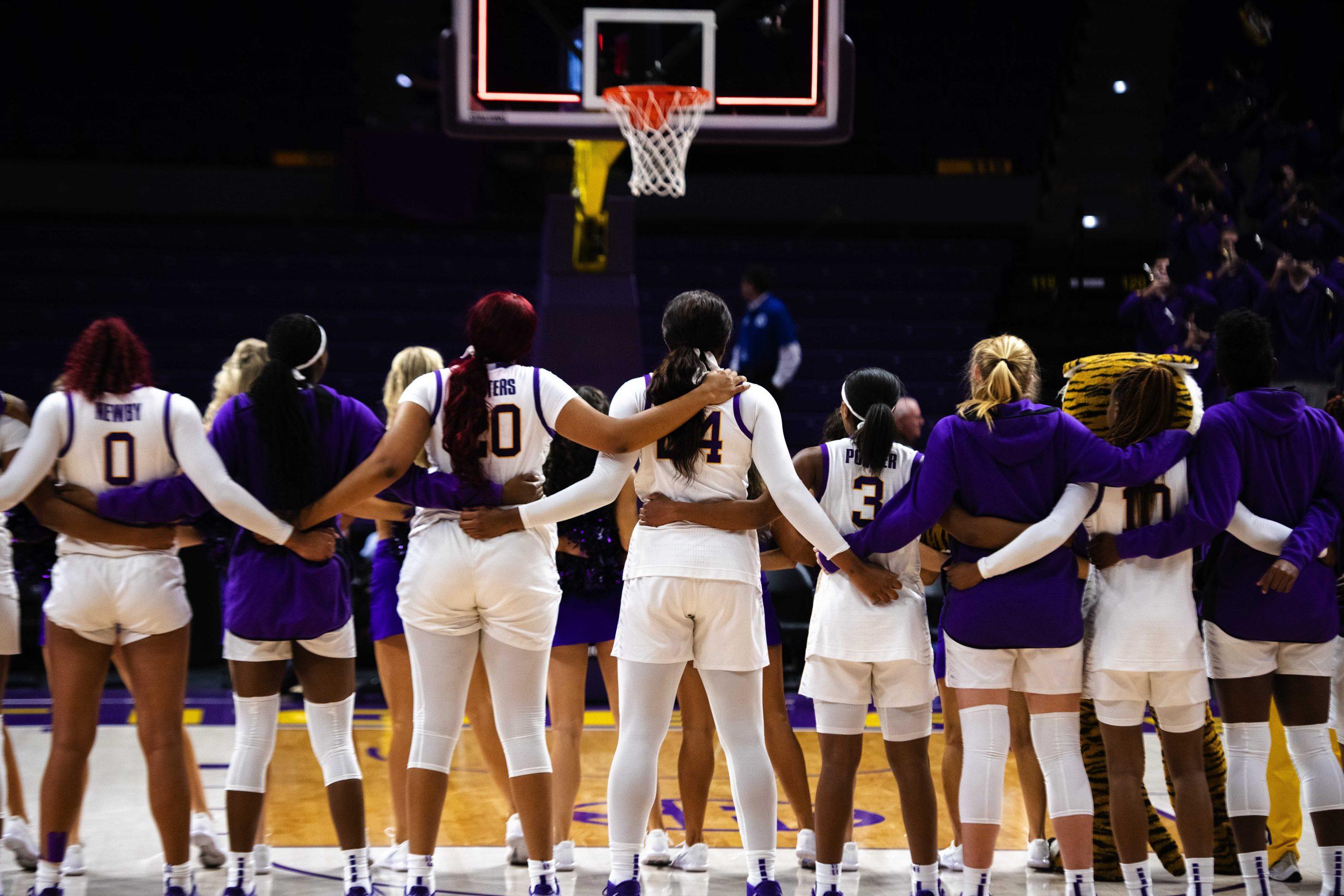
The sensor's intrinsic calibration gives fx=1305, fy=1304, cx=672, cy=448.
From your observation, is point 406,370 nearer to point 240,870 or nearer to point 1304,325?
point 240,870

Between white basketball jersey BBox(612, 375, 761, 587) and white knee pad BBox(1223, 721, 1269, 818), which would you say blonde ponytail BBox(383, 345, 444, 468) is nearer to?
white basketball jersey BBox(612, 375, 761, 587)

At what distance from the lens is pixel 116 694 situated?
7.97 metres

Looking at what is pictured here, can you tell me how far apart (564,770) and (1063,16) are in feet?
46.8

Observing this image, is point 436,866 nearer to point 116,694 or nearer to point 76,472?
point 76,472

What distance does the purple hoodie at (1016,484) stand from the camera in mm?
3885

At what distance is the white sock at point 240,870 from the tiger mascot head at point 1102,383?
2946 millimetres

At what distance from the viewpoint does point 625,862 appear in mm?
3855

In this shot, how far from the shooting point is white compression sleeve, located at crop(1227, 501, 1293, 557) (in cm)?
404

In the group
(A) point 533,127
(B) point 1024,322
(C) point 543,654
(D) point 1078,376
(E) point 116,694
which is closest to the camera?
(C) point 543,654

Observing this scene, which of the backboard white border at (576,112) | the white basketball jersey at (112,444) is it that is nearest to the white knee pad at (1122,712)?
the white basketball jersey at (112,444)

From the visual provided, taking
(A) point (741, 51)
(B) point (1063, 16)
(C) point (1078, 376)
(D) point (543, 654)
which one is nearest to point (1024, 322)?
(B) point (1063, 16)

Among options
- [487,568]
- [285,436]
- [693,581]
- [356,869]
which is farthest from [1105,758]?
[285,436]

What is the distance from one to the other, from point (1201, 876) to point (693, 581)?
1.80 m

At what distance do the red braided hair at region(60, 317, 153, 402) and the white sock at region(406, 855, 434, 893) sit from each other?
5.51 feet
